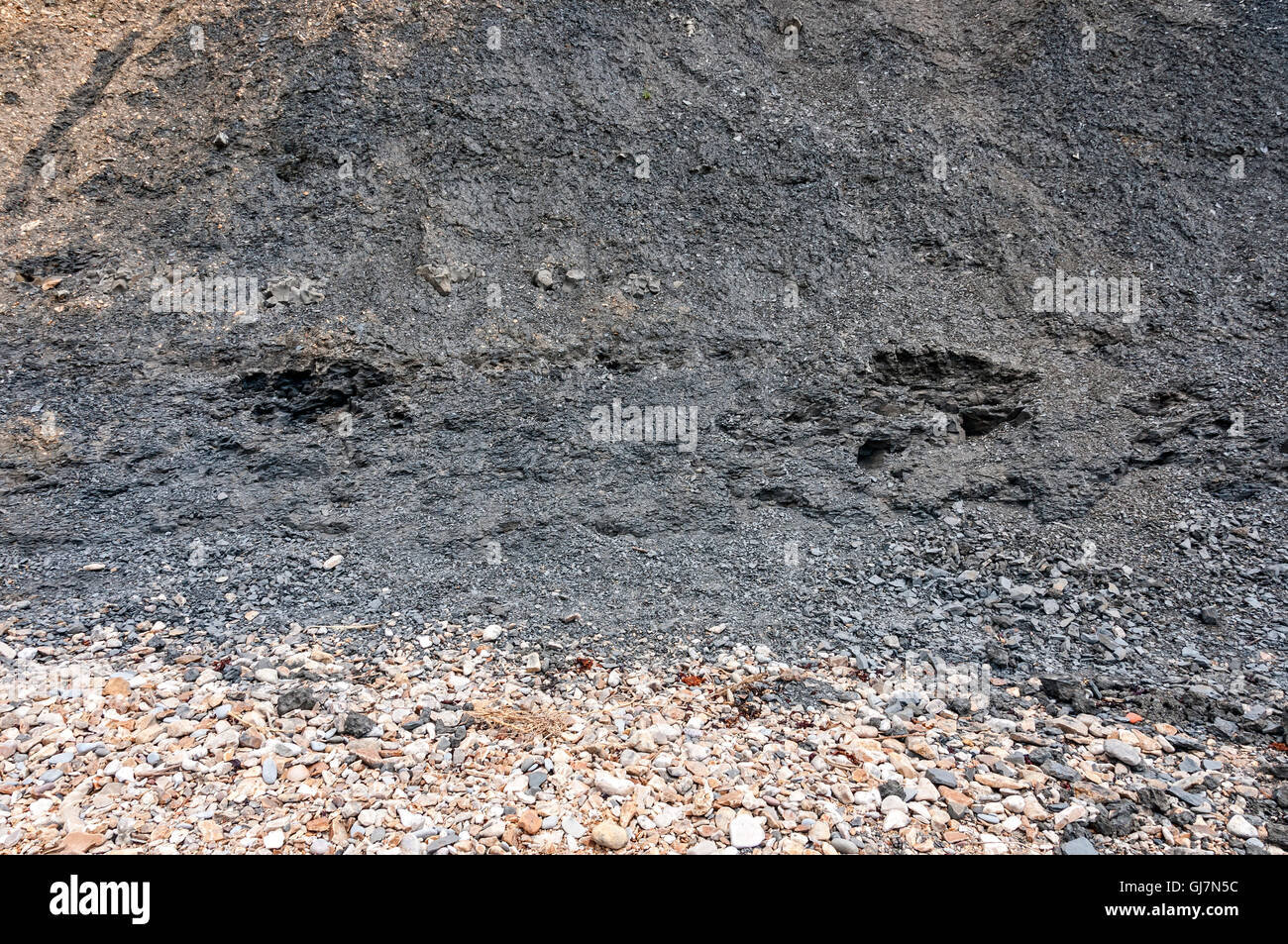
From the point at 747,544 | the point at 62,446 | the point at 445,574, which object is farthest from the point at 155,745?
the point at 747,544

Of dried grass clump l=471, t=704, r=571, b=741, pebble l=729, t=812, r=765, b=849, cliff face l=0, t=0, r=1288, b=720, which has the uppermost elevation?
cliff face l=0, t=0, r=1288, b=720

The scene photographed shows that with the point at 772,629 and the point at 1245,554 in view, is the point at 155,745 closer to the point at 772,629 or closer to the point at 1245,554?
the point at 772,629

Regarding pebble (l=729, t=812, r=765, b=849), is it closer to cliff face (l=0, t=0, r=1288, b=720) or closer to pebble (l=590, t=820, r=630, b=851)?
pebble (l=590, t=820, r=630, b=851)

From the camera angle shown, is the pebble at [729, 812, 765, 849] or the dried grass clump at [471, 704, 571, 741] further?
the dried grass clump at [471, 704, 571, 741]

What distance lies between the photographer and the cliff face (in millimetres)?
5359

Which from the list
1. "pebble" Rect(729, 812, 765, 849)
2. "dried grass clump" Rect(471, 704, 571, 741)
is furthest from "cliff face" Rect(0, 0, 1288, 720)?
"pebble" Rect(729, 812, 765, 849)

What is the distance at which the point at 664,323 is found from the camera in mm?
6805

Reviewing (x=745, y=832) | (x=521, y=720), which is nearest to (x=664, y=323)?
(x=521, y=720)

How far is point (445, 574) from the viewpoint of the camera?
5.46 m

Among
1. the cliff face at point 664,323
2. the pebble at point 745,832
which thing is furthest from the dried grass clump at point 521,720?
the pebble at point 745,832

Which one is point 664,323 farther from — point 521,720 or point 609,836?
point 609,836

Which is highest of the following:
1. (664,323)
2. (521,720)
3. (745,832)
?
(664,323)

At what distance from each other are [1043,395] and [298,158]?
6.98 meters

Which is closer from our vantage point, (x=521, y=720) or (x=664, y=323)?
(x=521, y=720)
